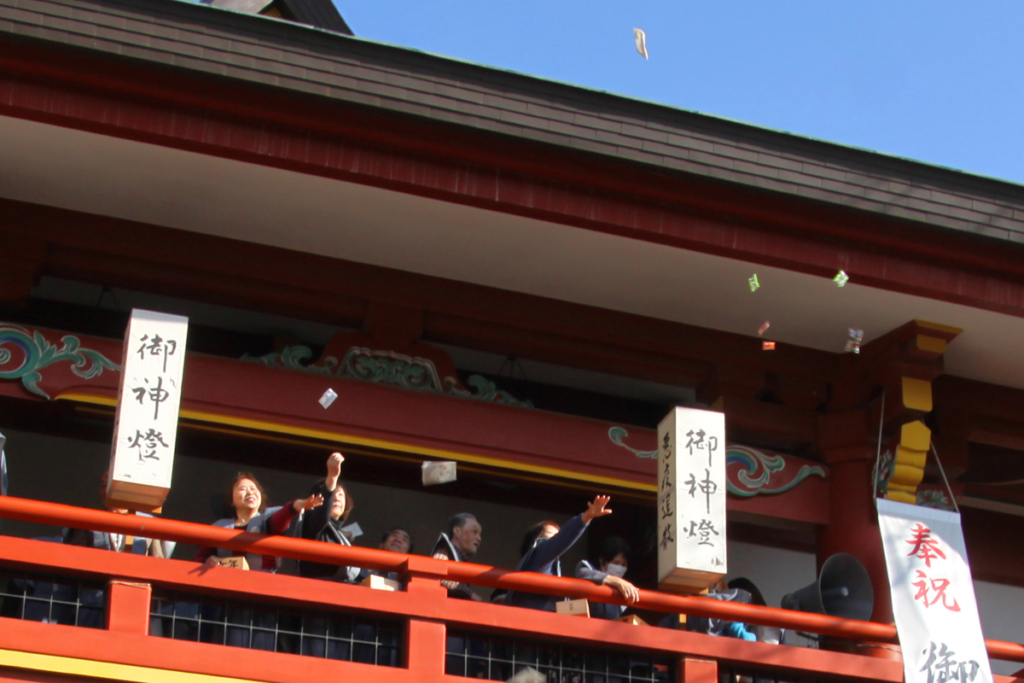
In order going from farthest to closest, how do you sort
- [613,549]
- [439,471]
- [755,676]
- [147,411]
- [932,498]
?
1. [932,498]
2. [613,549]
3. [439,471]
4. [755,676]
5. [147,411]

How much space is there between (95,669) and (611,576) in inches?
92.2

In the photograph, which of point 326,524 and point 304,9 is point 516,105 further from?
point 304,9

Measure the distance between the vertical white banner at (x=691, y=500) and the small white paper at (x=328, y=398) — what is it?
1.71 m

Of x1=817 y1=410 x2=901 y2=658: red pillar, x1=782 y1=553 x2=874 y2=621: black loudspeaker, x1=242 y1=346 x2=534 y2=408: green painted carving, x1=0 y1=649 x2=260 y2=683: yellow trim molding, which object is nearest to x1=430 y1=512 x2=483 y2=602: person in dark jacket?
x1=242 y1=346 x2=534 y2=408: green painted carving

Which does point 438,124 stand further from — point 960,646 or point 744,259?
point 960,646

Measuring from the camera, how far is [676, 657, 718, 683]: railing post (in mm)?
6816

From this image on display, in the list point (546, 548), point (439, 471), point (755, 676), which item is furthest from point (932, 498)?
point (439, 471)

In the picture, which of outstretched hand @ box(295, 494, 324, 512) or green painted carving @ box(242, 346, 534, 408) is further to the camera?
Result: green painted carving @ box(242, 346, 534, 408)

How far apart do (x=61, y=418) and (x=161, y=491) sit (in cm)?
226

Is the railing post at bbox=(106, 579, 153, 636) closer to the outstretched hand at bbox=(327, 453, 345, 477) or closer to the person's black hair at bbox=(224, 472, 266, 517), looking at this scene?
the person's black hair at bbox=(224, 472, 266, 517)

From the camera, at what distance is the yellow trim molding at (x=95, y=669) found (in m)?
5.84

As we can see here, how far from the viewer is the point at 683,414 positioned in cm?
720

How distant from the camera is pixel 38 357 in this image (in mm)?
7668

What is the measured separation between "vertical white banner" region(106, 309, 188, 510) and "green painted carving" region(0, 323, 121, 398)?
134 cm
